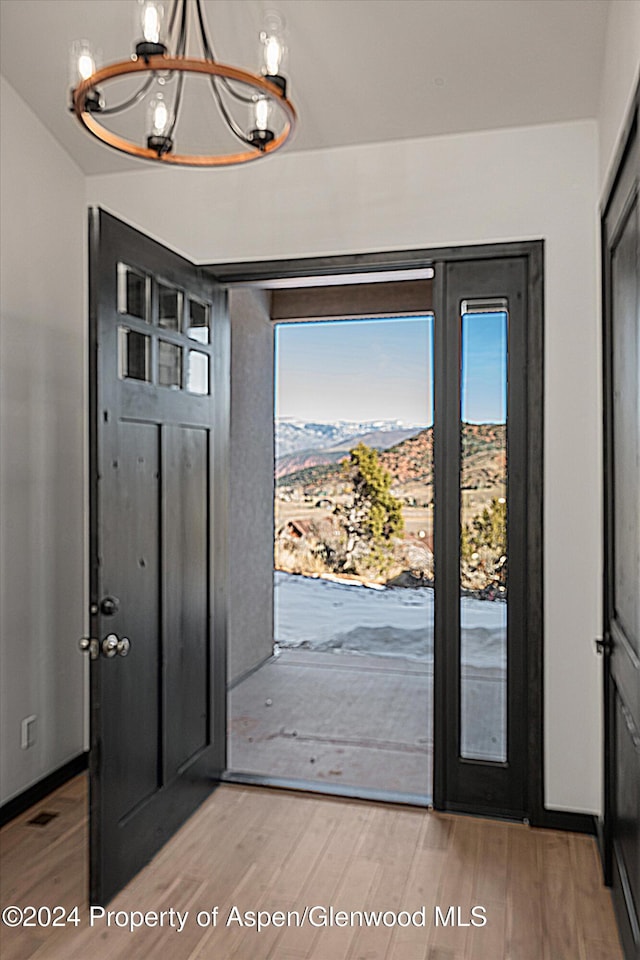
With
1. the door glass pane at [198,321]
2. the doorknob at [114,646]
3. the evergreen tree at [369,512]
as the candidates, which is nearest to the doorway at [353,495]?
the evergreen tree at [369,512]

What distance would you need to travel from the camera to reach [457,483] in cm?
324

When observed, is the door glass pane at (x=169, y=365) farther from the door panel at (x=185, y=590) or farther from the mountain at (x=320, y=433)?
the mountain at (x=320, y=433)

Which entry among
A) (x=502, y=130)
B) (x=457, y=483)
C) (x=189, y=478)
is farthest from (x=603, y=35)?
(x=189, y=478)

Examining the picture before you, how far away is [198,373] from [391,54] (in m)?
1.34

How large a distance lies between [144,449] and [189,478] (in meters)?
0.42

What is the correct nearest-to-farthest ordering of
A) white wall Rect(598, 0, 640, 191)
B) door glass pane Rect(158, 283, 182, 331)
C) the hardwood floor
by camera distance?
white wall Rect(598, 0, 640, 191) → the hardwood floor → door glass pane Rect(158, 283, 182, 331)

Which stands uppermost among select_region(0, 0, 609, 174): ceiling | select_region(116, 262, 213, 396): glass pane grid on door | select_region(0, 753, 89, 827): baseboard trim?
select_region(0, 0, 609, 174): ceiling

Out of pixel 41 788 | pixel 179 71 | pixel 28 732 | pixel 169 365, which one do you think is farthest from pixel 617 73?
pixel 41 788

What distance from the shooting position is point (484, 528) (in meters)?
3.24

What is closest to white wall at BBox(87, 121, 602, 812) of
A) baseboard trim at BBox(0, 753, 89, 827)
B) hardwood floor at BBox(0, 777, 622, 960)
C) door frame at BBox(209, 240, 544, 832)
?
door frame at BBox(209, 240, 544, 832)

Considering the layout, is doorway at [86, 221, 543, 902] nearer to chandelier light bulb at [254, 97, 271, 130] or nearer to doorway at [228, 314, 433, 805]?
chandelier light bulb at [254, 97, 271, 130]

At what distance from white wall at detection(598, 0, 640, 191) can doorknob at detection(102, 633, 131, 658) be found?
2092 mm

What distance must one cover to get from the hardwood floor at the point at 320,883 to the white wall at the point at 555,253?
444 mm

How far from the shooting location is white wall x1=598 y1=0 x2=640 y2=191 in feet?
6.54
